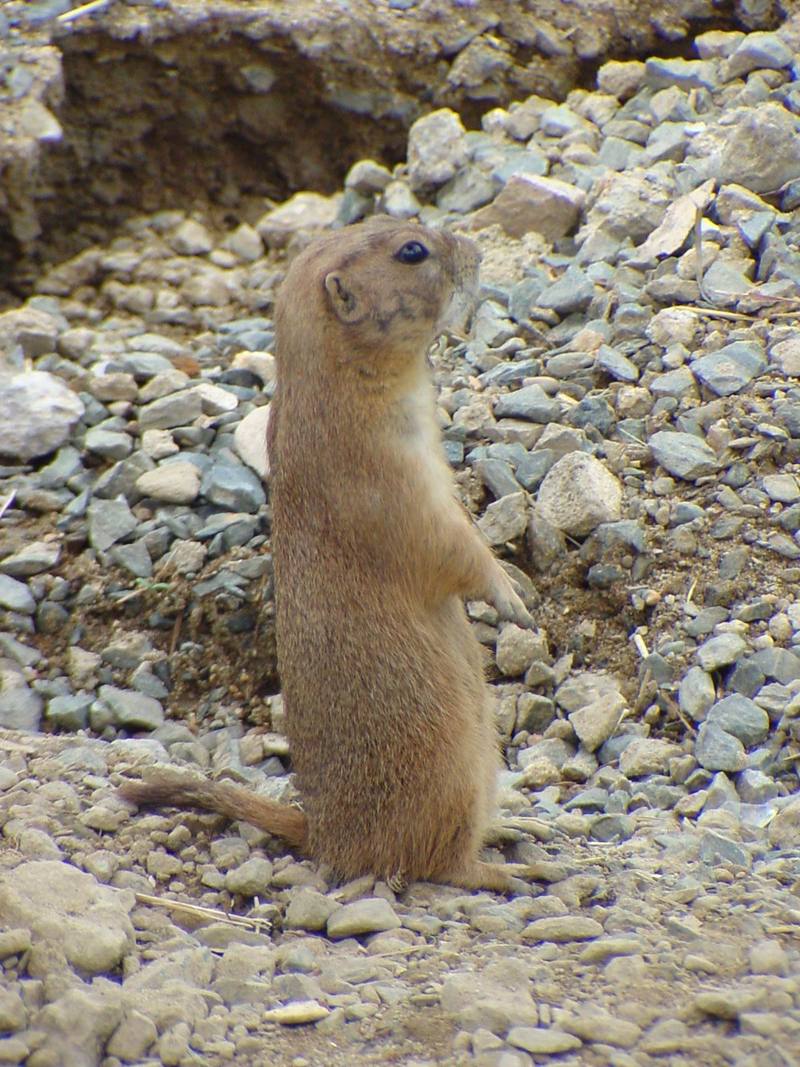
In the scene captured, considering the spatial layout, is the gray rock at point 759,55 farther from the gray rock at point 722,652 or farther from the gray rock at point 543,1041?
the gray rock at point 543,1041

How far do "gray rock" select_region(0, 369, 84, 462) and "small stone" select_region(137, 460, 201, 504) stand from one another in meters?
0.57

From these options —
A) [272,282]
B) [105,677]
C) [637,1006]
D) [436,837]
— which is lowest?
[105,677]

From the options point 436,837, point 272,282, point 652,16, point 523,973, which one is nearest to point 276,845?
point 436,837

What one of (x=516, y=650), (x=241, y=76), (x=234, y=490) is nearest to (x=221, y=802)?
(x=516, y=650)

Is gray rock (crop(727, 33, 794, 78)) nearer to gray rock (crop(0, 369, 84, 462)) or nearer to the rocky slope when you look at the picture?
the rocky slope

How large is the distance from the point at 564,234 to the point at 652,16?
189 cm

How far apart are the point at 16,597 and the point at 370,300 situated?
2.36 meters

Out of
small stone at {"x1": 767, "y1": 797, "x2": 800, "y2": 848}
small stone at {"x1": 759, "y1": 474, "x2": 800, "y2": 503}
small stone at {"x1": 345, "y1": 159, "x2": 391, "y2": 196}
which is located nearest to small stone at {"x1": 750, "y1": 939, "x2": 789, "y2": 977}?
small stone at {"x1": 767, "y1": 797, "x2": 800, "y2": 848}

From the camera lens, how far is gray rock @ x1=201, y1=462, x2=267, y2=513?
6.09 meters

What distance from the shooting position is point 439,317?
4688 millimetres

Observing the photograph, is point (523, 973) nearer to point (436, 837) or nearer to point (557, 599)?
point (436, 837)

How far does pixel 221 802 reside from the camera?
4.25 meters

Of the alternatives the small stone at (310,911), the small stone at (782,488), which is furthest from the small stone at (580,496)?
the small stone at (310,911)

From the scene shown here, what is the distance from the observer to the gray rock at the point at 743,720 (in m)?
4.68
